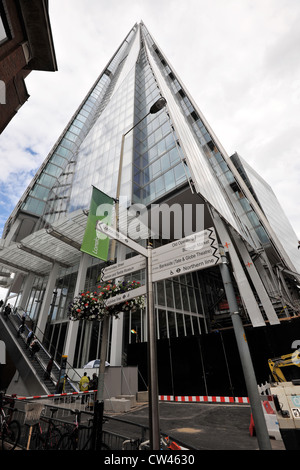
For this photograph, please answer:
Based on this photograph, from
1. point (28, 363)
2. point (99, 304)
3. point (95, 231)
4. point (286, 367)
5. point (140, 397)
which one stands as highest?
point (95, 231)

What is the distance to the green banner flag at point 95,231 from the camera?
22.8ft

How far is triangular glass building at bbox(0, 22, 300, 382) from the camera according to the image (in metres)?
18.0

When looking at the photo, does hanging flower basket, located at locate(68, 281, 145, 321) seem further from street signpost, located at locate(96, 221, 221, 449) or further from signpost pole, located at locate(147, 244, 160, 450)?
signpost pole, located at locate(147, 244, 160, 450)

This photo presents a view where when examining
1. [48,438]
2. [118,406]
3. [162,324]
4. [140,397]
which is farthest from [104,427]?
[162,324]

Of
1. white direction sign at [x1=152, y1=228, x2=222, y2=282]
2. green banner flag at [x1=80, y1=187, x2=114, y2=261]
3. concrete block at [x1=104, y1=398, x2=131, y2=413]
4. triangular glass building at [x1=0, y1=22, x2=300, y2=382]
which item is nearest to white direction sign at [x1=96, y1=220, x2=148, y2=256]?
white direction sign at [x1=152, y1=228, x2=222, y2=282]

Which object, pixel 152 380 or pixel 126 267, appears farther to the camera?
pixel 126 267

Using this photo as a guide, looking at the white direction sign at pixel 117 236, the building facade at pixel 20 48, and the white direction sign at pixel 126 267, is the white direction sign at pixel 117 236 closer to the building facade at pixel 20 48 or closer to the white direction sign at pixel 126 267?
the white direction sign at pixel 126 267

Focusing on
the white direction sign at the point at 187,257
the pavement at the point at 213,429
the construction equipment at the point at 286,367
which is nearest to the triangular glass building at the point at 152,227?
the construction equipment at the point at 286,367

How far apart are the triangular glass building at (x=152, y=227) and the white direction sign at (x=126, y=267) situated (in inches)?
333

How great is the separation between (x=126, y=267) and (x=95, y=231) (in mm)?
3001

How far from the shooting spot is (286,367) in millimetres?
12219

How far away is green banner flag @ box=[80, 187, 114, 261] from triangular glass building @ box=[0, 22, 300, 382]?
5632 millimetres

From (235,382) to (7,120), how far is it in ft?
56.0

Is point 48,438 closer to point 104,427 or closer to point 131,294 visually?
point 104,427
